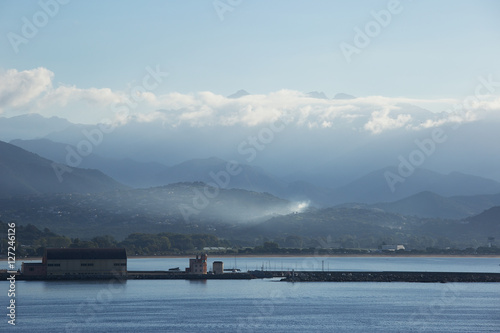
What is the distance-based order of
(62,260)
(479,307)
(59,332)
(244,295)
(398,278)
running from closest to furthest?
(59,332)
(479,307)
(244,295)
(62,260)
(398,278)

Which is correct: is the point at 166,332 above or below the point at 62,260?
below

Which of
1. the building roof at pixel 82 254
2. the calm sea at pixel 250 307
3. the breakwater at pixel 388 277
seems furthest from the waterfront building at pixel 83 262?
the breakwater at pixel 388 277

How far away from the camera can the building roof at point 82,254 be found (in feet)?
365

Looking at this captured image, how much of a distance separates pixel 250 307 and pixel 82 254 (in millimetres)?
37837

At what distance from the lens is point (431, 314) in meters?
78.6

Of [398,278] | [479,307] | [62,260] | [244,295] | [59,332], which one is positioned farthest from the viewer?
[398,278]

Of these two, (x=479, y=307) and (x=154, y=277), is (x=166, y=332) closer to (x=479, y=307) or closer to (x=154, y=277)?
(x=479, y=307)

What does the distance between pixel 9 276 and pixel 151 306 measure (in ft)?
121

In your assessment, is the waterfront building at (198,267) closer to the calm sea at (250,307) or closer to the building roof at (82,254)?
the calm sea at (250,307)

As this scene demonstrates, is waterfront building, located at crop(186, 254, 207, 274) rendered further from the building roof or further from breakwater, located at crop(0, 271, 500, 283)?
the building roof

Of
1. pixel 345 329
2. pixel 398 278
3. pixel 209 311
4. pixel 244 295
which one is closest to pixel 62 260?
pixel 244 295

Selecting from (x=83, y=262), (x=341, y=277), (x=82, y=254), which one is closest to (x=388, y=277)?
(x=341, y=277)

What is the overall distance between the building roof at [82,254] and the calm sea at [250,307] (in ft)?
17.7

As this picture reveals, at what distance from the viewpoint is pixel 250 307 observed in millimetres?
81188
